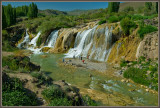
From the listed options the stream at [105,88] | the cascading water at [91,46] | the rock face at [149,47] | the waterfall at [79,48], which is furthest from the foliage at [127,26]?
the stream at [105,88]

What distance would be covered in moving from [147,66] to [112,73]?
11.3 ft

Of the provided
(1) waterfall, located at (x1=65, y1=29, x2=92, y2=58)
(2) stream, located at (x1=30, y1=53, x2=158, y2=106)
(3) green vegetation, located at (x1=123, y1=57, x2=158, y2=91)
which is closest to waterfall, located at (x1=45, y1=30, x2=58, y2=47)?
(1) waterfall, located at (x1=65, y1=29, x2=92, y2=58)

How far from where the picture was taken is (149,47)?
46.4ft

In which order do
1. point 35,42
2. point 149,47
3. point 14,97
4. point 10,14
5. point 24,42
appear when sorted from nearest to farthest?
point 14,97 < point 149,47 < point 35,42 < point 24,42 < point 10,14

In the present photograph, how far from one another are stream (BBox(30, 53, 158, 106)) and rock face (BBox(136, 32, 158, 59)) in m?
4.67

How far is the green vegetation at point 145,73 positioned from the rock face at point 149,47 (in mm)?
823

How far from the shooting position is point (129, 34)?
17.4 meters

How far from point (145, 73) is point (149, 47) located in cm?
387

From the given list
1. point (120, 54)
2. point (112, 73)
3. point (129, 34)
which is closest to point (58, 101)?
point (112, 73)

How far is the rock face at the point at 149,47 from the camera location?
13.5 meters

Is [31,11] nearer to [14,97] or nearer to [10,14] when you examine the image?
[10,14]

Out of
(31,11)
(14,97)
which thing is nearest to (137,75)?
(14,97)

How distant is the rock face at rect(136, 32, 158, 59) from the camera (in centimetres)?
1352

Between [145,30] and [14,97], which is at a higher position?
[145,30]
